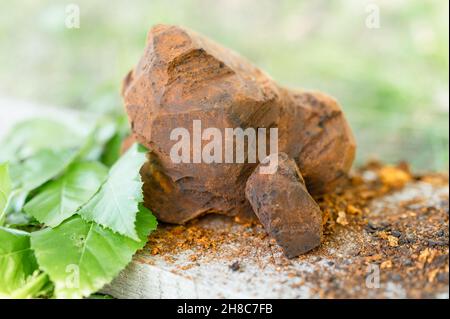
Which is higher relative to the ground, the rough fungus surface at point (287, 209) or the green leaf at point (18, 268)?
the rough fungus surface at point (287, 209)

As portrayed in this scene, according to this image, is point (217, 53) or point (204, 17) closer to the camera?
point (217, 53)

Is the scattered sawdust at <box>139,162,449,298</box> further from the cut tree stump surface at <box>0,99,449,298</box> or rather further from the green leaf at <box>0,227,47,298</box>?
the green leaf at <box>0,227,47,298</box>

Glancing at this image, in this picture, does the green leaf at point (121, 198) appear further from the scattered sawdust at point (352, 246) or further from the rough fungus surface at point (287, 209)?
the rough fungus surface at point (287, 209)

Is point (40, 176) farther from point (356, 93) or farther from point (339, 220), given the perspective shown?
point (356, 93)

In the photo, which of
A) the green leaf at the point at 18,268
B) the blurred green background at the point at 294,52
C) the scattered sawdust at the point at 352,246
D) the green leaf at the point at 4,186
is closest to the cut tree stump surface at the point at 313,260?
the scattered sawdust at the point at 352,246

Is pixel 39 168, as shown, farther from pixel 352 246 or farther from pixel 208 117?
pixel 352 246

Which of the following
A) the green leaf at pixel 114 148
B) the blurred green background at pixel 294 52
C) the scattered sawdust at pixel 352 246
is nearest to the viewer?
the scattered sawdust at pixel 352 246
